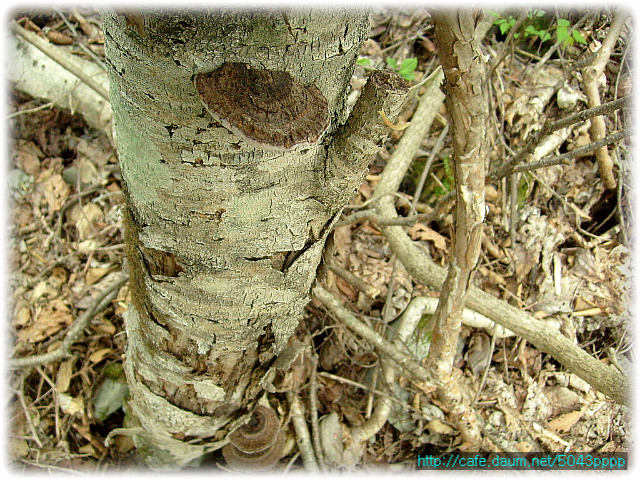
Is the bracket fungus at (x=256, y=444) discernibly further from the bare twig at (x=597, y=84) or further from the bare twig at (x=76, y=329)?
the bare twig at (x=597, y=84)

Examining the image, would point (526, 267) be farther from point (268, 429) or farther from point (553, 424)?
point (268, 429)

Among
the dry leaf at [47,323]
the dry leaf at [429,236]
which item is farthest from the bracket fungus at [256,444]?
the dry leaf at [429,236]

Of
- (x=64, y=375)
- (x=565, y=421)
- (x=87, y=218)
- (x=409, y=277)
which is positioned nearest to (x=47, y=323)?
(x=64, y=375)

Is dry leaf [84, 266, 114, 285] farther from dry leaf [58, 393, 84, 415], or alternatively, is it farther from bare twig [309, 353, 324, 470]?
bare twig [309, 353, 324, 470]

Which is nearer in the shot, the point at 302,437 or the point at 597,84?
the point at 302,437

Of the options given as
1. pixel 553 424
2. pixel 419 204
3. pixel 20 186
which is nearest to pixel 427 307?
pixel 419 204

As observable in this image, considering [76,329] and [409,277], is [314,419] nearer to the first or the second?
[409,277]

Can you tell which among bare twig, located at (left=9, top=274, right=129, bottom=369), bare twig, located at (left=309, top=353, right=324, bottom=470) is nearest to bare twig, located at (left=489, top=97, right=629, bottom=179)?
bare twig, located at (left=309, top=353, right=324, bottom=470)
